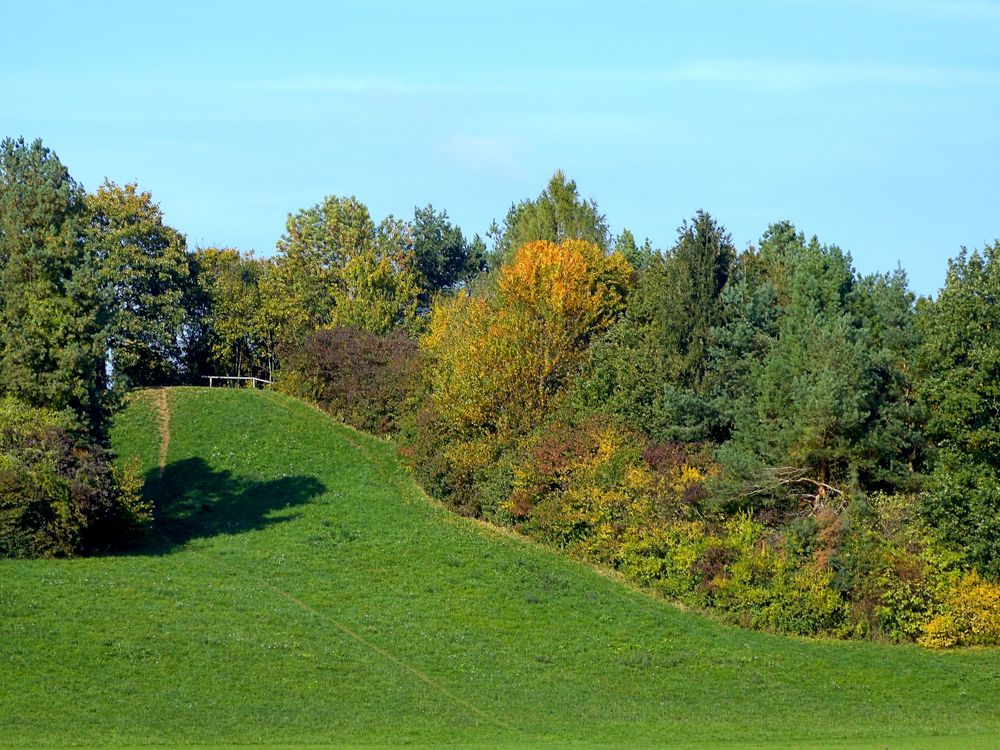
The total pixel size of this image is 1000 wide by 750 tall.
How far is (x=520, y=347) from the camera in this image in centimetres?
6594

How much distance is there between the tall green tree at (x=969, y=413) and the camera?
48750 mm

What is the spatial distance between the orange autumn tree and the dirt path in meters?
14.1

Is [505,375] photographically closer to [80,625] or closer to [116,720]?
[80,625]

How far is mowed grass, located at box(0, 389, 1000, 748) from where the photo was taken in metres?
36.9

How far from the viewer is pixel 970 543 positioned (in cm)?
4903

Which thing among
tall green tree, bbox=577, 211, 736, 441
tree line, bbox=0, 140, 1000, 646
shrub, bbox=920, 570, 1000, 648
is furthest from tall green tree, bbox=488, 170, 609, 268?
shrub, bbox=920, 570, 1000, 648

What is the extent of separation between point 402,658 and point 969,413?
22.2m

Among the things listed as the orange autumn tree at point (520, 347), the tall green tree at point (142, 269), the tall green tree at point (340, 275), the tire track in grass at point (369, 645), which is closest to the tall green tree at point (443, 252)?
the tall green tree at point (340, 275)

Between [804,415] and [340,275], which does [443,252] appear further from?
[804,415]

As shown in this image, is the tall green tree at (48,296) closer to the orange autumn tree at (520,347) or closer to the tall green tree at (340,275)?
the orange autumn tree at (520,347)

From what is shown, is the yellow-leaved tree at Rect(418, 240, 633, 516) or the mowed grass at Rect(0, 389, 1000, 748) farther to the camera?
the yellow-leaved tree at Rect(418, 240, 633, 516)

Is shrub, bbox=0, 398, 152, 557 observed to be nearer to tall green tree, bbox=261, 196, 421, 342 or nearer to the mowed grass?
the mowed grass

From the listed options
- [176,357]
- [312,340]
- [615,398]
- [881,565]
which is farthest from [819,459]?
[176,357]

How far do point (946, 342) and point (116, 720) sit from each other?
105 ft
